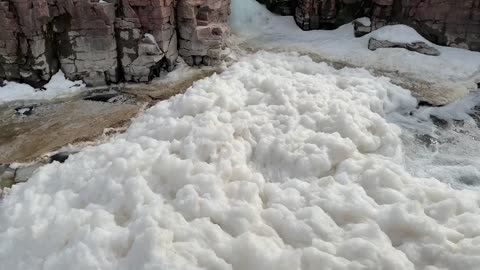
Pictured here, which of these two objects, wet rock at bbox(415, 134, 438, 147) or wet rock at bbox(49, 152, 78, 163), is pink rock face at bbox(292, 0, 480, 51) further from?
wet rock at bbox(49, 152, 78, 163)

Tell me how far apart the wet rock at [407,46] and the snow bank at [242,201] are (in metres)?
3.85

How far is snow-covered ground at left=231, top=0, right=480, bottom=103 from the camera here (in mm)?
8594

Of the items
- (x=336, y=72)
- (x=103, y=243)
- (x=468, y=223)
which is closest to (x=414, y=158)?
(x=468, y=223)

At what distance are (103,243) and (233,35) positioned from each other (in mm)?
8258

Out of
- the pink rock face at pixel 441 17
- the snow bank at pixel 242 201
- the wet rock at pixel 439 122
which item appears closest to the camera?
the snow bank at pixel 242 201

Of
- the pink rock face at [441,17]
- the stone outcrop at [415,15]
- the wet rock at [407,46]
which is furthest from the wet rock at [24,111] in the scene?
the pink rock face at [441,17]

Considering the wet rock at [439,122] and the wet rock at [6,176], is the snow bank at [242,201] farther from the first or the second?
the wet rock at [439,122]

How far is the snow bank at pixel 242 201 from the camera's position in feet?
13.2

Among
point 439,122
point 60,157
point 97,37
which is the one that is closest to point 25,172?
point 60,157

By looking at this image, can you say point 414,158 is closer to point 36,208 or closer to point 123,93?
point 36,208

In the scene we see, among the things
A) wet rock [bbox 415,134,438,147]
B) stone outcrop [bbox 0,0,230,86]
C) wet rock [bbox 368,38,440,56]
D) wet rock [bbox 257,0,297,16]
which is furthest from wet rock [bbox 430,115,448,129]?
wet rock [bbox 257,0,297,16]

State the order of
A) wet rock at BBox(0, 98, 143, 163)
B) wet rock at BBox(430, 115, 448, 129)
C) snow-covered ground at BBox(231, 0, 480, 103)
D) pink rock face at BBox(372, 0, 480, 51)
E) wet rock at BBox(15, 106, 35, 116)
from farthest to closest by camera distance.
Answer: pink rock face at BBox(372, 0, 480, 51) < snow-covered ground at BBox(231, 0, 480, 103) < wet rock at BBox(15, 106, 35, 116) < wet rock at BBox(430, 115, 448, 129) < wet rock at BBox(0, 98, 143, 163)

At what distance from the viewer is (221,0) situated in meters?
10.1

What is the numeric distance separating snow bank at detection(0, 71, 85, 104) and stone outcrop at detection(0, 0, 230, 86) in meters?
0.13
